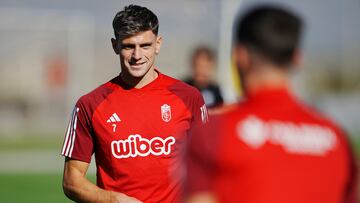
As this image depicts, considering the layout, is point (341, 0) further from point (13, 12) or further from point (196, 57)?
point (196, 57)

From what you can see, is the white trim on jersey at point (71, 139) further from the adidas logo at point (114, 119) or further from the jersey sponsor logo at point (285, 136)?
the jersey sponsor logo at point (285, 136)

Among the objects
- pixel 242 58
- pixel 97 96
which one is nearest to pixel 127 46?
pixel 97 96

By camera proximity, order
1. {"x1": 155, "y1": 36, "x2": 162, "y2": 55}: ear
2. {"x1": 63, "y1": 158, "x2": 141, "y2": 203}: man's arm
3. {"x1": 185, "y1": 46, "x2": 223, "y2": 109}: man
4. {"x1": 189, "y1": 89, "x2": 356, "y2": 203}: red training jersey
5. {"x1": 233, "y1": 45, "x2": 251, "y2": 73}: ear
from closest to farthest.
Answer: {"x1": 189, "y1": 89, "x2": 356, "y2": 203}: red training jersey < {"x1": 233, "y1": 45, "x2": 251, "y2": 73}: ear < {"x1": 63, "y1": 158, "x2": 141, "y2": 203}: man's arm < {"x1": 155, "y1": 36, "x2": 162, "y2": 55}: ear < {"x1": 185, "y1": 46, "x2": 223, "y2": 109}: man

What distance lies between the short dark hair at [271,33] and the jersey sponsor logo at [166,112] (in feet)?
9.05

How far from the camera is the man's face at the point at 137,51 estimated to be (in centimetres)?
635

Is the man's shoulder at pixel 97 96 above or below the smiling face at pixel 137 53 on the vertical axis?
below

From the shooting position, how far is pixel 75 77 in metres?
41.5

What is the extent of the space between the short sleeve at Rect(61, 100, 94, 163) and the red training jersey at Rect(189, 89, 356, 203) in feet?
9.18

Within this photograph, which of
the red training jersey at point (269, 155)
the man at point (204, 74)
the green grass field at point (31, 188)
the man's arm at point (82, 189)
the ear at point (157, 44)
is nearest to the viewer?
the red training jersey at point (269, 155)

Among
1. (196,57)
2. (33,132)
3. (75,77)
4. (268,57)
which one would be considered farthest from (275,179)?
(75,77)

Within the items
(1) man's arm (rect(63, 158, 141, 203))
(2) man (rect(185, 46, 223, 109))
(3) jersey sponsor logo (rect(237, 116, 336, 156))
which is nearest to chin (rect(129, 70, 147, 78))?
(1) man's arm (rect(63, 158, 141, 203))

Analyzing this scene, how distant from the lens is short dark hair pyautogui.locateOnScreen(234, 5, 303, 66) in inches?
143

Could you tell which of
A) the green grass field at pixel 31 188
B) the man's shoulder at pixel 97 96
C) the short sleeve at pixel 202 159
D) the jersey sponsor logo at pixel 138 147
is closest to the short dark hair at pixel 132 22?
the man's shoulder at pixel 97 96

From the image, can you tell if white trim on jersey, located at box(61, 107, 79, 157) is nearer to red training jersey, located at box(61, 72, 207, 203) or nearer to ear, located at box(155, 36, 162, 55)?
red training jersey, located at box(61, 72, 207, 203)
